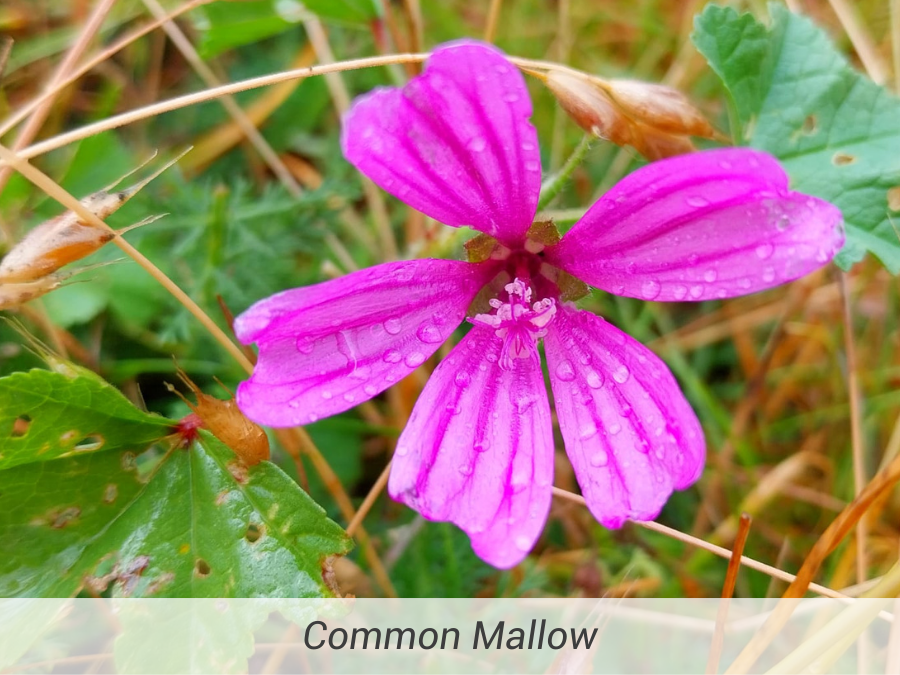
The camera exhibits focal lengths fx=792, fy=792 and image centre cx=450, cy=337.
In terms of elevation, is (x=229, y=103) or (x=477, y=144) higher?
(x=229, y=103)

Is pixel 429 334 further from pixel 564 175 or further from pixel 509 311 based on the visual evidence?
pixel 564 175

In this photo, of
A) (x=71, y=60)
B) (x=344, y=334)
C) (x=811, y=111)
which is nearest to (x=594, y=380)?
(x=344, y=334)

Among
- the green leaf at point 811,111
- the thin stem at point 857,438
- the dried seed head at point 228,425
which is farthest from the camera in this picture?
the thin stem at point 857,438

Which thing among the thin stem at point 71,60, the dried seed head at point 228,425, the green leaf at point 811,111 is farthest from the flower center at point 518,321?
the thin stem at point 71,60

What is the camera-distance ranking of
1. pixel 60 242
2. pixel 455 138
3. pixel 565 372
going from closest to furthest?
pixel 455 138 < pixel 60 242 < pixel 565 372

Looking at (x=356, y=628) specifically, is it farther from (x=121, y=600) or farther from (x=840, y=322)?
(x=840, y=322)

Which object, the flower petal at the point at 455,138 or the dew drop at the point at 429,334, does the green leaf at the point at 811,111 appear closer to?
the flower petal at the point at 455,138

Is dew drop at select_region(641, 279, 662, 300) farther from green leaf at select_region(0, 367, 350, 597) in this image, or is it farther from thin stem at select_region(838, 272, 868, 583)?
thin stem at select_region(838, 272, 868, 583)

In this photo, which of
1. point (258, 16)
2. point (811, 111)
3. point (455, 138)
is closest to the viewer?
point (455, 138)
